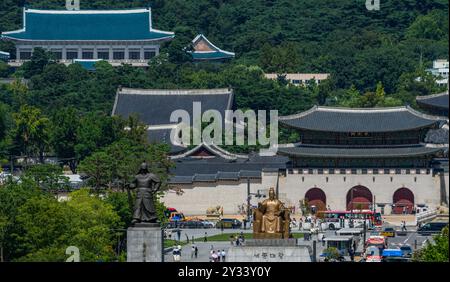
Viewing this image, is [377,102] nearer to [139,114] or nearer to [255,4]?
[139,114]

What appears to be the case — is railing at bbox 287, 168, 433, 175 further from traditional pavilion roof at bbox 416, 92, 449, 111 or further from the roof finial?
the roof finial

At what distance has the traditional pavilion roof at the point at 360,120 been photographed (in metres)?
73.5

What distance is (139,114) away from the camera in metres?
86.6

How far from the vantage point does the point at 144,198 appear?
29266mm

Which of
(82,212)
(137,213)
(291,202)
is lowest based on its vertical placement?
(291,202)

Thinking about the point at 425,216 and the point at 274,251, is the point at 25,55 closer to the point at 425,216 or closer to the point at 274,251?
the point at 425,216

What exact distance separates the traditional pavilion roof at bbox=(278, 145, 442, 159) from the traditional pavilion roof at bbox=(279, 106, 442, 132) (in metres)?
0.81

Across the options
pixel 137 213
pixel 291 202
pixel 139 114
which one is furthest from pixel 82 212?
pixel 139 114

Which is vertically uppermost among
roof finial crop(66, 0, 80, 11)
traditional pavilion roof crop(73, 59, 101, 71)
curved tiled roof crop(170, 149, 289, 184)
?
roof finial crop(66, 0, 80, 11)

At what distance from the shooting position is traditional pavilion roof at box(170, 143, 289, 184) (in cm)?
7225

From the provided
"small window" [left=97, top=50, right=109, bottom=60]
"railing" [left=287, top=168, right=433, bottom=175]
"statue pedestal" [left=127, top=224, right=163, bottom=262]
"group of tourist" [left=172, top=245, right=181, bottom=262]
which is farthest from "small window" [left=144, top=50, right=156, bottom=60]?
"statue pedestal" [left=127, top=224, right=163, bottom=262]

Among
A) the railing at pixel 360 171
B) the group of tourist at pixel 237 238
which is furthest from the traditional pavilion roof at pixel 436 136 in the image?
the group of tourist at pixel 237 238

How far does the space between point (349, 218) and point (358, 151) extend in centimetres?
780

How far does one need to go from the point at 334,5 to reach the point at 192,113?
39.3 m
